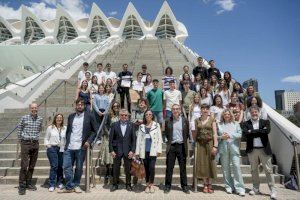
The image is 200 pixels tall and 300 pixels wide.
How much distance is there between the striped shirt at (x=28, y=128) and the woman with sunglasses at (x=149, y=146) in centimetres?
196

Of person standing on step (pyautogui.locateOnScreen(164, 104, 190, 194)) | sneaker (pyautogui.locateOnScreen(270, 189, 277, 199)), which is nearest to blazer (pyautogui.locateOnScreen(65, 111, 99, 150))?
person standing on step (pyautogui.locateOnScreen(164, 104, 190, 194))

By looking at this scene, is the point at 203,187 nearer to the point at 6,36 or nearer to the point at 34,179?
the point at 34,179

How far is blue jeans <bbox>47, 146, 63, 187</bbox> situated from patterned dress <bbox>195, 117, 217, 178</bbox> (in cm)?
264

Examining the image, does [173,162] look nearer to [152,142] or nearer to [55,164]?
[152,142]

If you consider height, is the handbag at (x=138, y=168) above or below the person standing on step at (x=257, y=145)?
below

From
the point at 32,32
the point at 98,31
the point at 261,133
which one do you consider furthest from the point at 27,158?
the point at 32,32

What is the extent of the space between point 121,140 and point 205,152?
1591 millimetres

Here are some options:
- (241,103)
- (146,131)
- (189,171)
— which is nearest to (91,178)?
(146,131)

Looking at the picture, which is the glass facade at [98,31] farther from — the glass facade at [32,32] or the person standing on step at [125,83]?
the person standing on step at [125,83]

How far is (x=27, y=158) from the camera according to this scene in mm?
5805

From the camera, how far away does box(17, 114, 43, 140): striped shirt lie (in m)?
5.85

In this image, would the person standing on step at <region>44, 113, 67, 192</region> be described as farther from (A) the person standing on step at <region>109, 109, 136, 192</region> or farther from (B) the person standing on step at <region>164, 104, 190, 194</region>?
(B) the person standing on step at <region>164, 104, 190, 194</region>

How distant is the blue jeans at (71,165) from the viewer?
5676 mm

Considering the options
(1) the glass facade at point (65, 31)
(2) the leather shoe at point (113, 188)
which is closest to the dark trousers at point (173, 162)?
(2) the leather shoe at point (113, 188)
